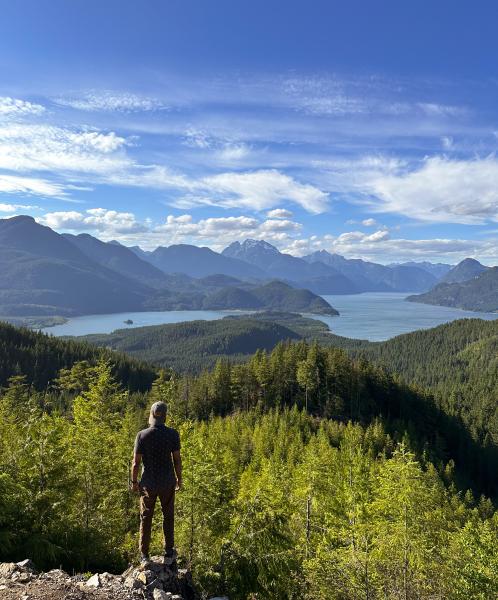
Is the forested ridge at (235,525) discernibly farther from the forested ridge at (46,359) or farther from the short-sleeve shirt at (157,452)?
the forested ridge at (46,359)

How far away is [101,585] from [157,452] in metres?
3.98

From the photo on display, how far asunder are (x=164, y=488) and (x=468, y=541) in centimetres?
2286

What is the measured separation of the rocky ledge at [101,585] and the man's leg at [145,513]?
0.55 m

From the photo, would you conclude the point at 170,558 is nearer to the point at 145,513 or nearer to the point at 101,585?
the point at 145,513

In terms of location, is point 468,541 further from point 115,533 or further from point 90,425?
point 90,425

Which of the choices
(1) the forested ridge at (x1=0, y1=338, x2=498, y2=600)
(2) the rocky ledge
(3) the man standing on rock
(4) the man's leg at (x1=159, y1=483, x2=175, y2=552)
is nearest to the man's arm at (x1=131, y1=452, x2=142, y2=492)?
(3) the man standing on rock

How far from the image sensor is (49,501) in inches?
675

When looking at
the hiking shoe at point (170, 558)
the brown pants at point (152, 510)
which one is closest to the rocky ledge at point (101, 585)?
the hiking shoe at point (170, 558)

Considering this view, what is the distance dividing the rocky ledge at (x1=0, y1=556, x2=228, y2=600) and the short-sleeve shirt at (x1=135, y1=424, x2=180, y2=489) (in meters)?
2.64

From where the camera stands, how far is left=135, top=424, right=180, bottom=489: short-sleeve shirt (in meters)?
12.5

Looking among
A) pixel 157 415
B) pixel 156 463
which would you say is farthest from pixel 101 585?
pixel 157 415

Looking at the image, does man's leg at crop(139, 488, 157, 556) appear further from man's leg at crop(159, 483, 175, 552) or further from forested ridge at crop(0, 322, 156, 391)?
forested ridge at crop(0, 322, 156, 391)

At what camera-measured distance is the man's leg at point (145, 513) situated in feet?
41.7

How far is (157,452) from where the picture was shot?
12578mm
